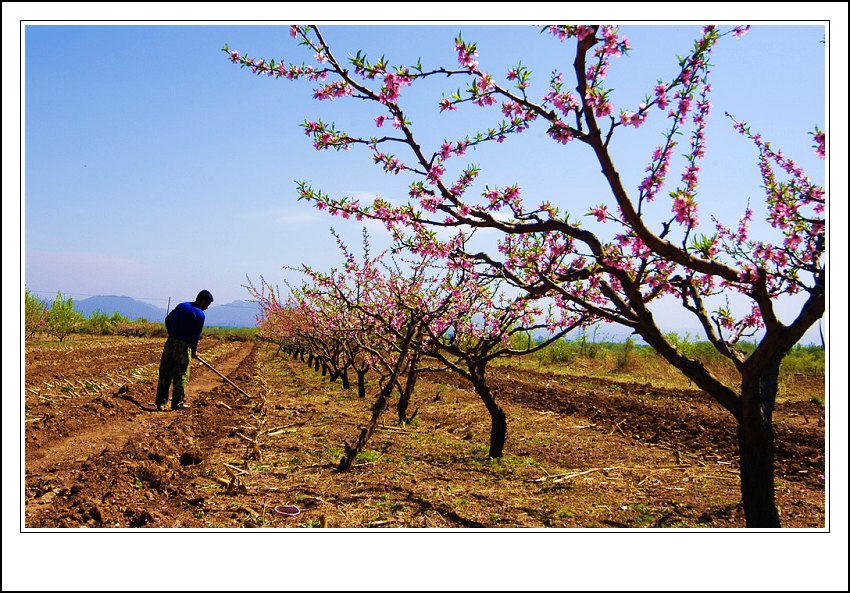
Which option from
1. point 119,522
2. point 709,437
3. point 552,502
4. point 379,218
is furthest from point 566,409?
point 119,522

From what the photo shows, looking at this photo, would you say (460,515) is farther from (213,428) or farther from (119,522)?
(213,428)

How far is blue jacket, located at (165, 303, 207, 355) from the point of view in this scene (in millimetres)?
10688

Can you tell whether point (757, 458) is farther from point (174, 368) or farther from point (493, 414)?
point (174, 368)

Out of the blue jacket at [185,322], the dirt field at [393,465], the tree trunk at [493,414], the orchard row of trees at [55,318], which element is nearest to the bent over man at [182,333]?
the blue jacket at [185,322]

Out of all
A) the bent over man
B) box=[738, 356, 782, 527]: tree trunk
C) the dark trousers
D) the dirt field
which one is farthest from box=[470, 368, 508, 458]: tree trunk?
the dark trousers

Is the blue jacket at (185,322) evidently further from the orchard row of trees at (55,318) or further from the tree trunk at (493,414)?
the orchard row of trees at (55,318)

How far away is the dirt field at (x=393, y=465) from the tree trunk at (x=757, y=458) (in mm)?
681

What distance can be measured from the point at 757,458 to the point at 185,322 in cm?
946

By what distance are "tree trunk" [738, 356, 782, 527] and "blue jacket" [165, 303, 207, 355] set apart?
9.07 metres

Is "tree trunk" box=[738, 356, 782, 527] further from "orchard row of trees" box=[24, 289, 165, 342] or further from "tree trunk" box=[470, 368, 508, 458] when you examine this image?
"orchard row of trees" box=[24, 289, 165, 342]

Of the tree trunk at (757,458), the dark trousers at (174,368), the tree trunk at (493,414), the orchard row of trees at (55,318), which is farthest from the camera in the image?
the orchard row of trees at (55,318)

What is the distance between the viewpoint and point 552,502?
6.03m

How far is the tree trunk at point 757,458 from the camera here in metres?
4.79

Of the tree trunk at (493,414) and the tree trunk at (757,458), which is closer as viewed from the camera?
the tree trunk at (757,458)
